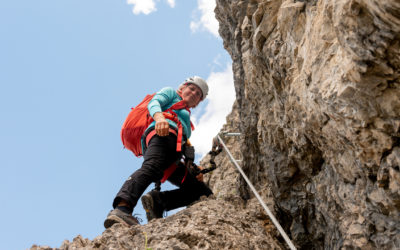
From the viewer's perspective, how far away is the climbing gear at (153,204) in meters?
5.88

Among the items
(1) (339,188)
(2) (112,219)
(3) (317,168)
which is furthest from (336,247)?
(2) (112,219)

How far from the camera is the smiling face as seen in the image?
652 cm

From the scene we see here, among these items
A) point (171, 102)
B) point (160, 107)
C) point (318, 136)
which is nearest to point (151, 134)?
point (160, 107)

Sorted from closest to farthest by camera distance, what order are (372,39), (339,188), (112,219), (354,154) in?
(372,39), (354,154), (339,188), (112,219)

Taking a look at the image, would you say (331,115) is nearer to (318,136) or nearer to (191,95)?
(318,136)

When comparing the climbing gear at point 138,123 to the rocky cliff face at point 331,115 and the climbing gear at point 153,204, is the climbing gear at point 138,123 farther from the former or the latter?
the rocky cliff face at point 331,115

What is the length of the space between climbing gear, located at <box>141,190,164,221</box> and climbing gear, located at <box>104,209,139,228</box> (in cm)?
130

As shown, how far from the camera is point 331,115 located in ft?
10.1

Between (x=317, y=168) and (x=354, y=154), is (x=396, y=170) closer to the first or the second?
(x=354, y=154)

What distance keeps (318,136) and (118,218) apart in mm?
2846

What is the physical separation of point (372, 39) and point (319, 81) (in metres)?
0.96

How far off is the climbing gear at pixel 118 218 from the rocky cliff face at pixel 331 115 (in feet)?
8.27

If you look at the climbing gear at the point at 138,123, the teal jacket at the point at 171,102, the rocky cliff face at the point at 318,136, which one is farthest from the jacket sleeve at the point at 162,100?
the rocky cliff face at the point at 318,136

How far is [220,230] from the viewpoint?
3896 millimetres
